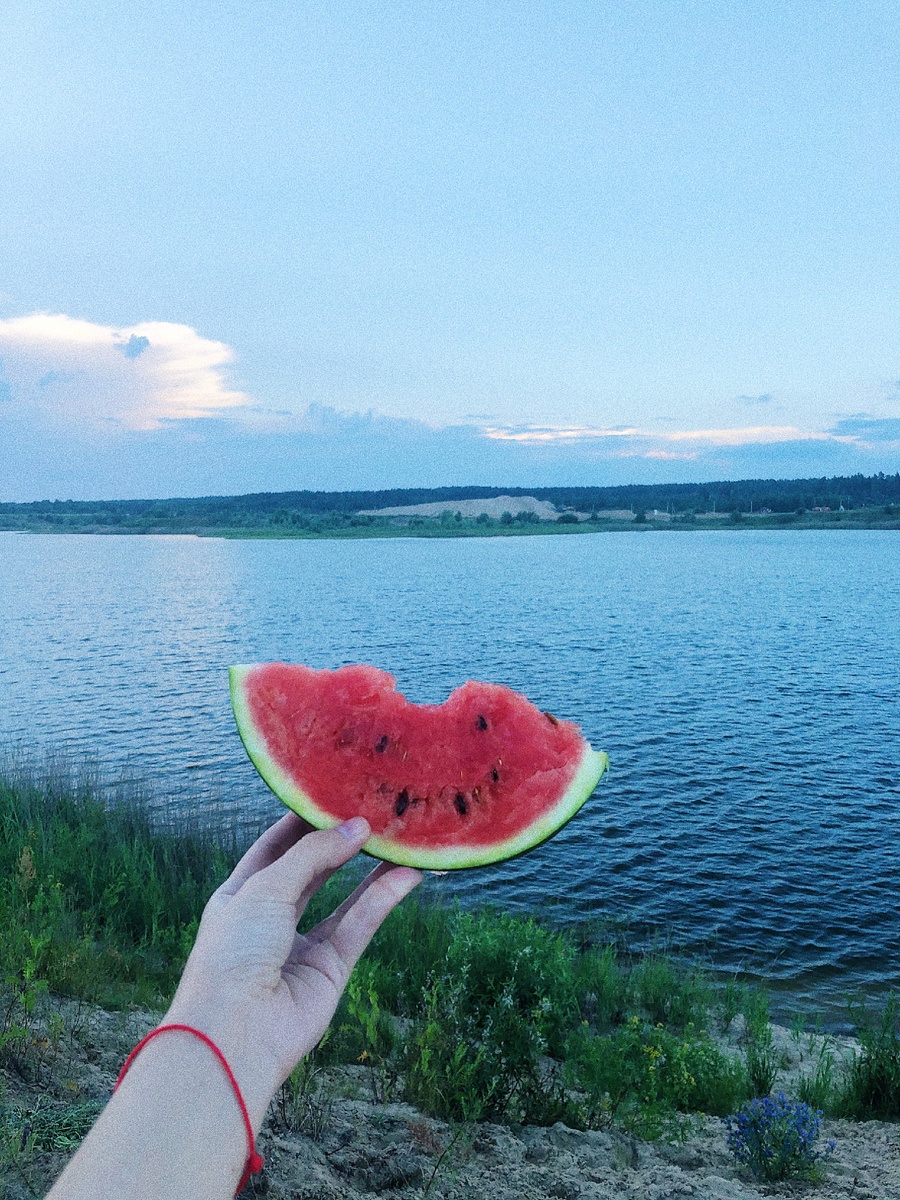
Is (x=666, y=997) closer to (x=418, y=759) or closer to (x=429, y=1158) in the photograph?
(x=429, y=1158)

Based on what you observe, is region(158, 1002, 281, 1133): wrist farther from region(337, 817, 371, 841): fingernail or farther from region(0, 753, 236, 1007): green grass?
region(0, 753, 236, 1007): green grass

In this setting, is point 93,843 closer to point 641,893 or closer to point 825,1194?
point 641,893

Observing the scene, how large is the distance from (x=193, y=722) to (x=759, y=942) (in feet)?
42.5

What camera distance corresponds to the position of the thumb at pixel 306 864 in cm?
209

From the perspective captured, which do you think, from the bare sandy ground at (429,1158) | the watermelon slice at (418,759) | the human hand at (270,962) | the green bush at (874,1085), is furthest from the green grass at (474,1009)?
the human hand at (270,962)

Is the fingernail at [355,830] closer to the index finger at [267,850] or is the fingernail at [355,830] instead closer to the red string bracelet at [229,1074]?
the index finger at [267,850]

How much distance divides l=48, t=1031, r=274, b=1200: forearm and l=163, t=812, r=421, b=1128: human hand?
72mm

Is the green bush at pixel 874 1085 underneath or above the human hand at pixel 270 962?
underneath

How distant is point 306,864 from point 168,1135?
0.69 m

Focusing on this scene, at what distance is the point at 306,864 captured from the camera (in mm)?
2168

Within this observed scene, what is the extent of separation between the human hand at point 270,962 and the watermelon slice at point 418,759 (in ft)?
1.73

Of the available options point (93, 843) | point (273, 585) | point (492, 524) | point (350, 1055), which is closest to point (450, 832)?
point (350, 1055)

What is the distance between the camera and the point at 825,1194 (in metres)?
4.51

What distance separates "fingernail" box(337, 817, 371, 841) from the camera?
2.39m
